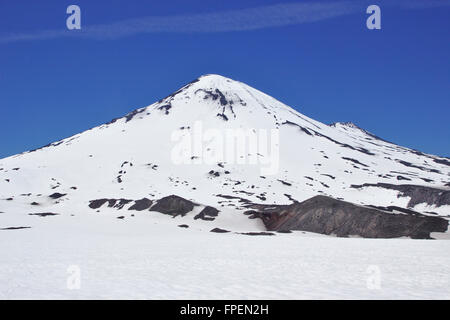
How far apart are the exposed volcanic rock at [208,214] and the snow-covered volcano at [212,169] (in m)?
0.12

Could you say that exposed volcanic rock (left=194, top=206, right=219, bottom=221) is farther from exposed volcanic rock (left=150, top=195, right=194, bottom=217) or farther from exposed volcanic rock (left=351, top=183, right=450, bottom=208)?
exposed volcanic rock (left=351, top=183, right=450, bottom=208)

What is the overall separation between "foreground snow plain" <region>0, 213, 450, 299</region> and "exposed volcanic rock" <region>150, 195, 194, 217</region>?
25.9m

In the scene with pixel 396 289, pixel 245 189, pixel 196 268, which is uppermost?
pixel 396 289

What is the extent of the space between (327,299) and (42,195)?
3225 inches

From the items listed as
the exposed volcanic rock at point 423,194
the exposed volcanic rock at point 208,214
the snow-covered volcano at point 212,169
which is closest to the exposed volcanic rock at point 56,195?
the snow-covered volcano at point 212,169

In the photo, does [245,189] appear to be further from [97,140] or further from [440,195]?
[97,140]

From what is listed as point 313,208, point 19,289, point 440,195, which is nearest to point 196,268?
point 19,289

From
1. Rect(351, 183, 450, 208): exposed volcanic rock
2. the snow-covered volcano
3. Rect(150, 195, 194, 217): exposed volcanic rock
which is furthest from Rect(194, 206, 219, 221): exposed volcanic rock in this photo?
Rect(351, 183, 450, 208): exposed volcanic rock

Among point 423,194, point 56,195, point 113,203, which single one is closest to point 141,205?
point 113,203

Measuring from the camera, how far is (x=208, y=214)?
157 feet

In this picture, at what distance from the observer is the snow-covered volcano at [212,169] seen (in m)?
64.9

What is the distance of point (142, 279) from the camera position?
1373 centimetres

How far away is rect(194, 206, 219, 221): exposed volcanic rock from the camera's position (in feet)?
154

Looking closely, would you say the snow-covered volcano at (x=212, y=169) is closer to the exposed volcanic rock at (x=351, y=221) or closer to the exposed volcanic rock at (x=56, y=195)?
the exposed volcanic rock at (x=56, y=195)
